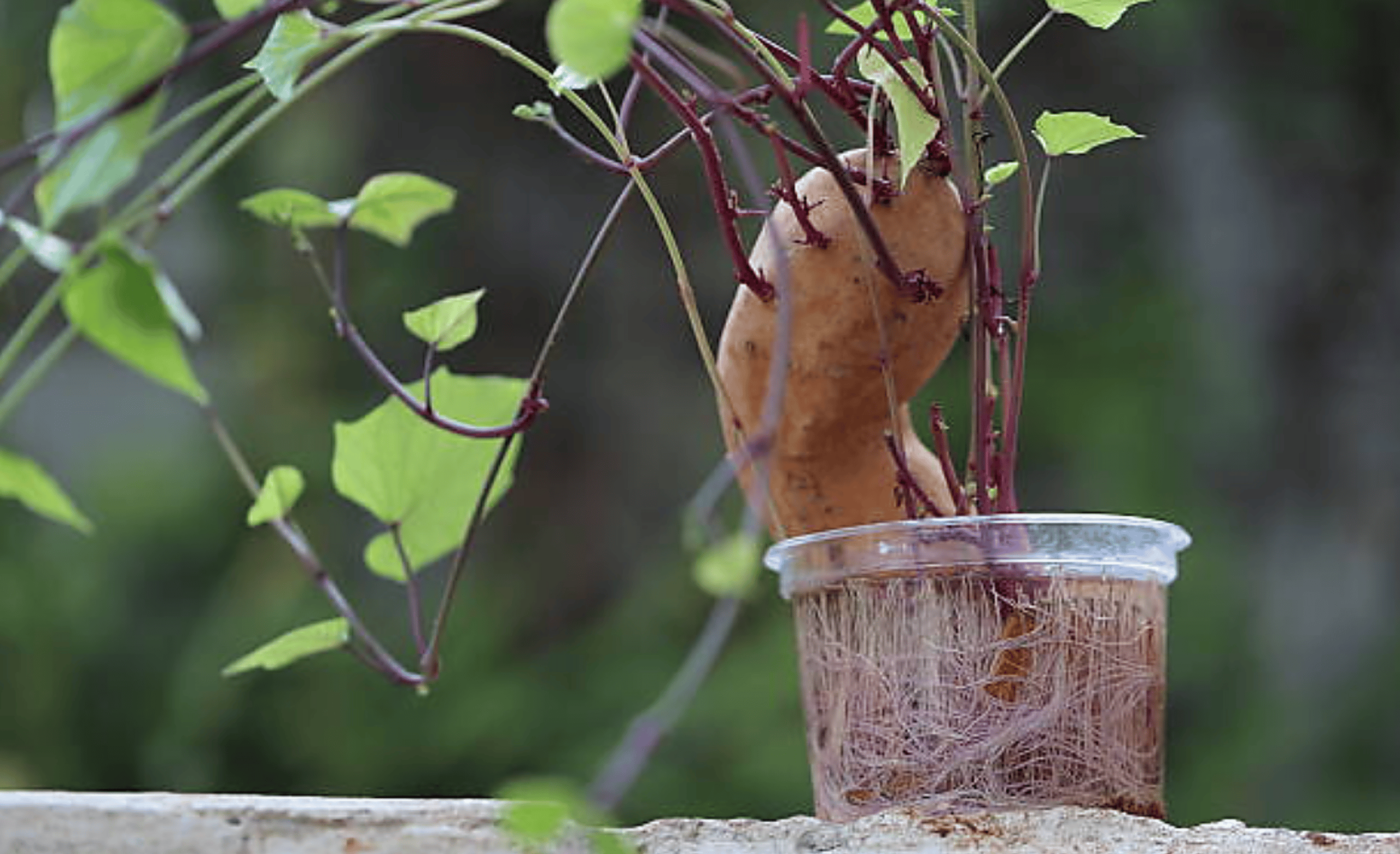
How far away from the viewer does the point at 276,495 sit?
0.41 m

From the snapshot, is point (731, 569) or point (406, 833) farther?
point (406, 833)

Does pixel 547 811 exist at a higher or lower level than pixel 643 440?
higher

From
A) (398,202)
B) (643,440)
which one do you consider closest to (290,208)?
(398,202)

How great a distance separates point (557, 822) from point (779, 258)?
10 cm

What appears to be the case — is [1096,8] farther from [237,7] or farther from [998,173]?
[237,7]

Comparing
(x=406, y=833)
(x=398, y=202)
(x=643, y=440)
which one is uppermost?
(x=398, y=202)

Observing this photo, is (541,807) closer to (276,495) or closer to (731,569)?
(731,569)

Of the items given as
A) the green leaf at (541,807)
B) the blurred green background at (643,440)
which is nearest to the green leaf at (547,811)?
the green leaf at (541,807)

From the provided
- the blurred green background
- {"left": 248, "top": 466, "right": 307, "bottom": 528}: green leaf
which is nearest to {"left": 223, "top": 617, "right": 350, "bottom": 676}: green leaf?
{"left": 248, "top": 466, "right": 307, "bottom": 528}: green leaf

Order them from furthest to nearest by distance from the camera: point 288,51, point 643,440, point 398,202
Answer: point 643,440 < point 398,202 < point 288,51

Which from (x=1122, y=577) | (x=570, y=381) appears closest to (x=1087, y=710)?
(x=1122, y=577)

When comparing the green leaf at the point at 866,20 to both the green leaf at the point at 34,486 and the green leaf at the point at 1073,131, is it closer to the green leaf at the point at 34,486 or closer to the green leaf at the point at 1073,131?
the green leaf at the point at 1073,131

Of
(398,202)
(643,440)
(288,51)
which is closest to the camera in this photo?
(288,51)

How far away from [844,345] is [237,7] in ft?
0.51
